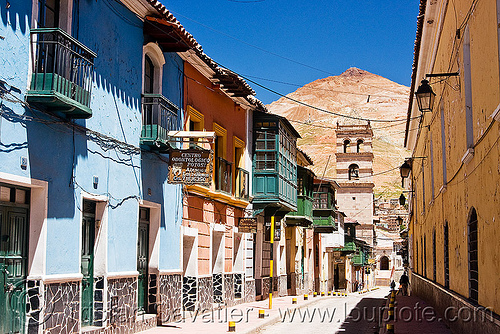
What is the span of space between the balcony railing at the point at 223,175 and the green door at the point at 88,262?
23.6 feet

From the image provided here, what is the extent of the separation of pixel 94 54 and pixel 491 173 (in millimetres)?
6548

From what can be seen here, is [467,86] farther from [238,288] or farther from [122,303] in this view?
[238,288]

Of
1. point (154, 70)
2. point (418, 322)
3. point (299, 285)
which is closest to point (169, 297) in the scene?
point (154, 70)

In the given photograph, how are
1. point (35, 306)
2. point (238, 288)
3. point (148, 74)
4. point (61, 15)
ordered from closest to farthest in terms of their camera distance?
point (35, 306) → point (61, 15) → point (148, 74) → point (238, 288)

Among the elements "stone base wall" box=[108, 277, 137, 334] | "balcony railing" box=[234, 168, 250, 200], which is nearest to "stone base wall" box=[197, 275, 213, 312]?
"balcony railing" box=[234, 168, 250, 200]

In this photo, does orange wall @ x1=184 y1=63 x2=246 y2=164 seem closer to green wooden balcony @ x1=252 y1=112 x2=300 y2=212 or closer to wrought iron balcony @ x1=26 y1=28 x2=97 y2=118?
green wooden balcony @ x1=252 y1=112 x2=300 y2=212

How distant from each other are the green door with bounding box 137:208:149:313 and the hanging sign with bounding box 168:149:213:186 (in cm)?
135

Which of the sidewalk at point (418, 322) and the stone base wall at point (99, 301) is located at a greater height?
the stone base wall at point (99, 301)

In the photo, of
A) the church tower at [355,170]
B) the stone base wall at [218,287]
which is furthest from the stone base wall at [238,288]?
the church tower at [355,170]

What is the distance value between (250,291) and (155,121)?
1108 centimetres

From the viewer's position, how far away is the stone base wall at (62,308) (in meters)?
9.62

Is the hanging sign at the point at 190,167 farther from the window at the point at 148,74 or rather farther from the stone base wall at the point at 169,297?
the stone base wall at the point at 169,297

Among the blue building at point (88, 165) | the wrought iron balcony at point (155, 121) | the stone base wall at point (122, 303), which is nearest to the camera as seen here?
the blue building at point (88, 165)

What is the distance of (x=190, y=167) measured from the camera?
13.4 meters
